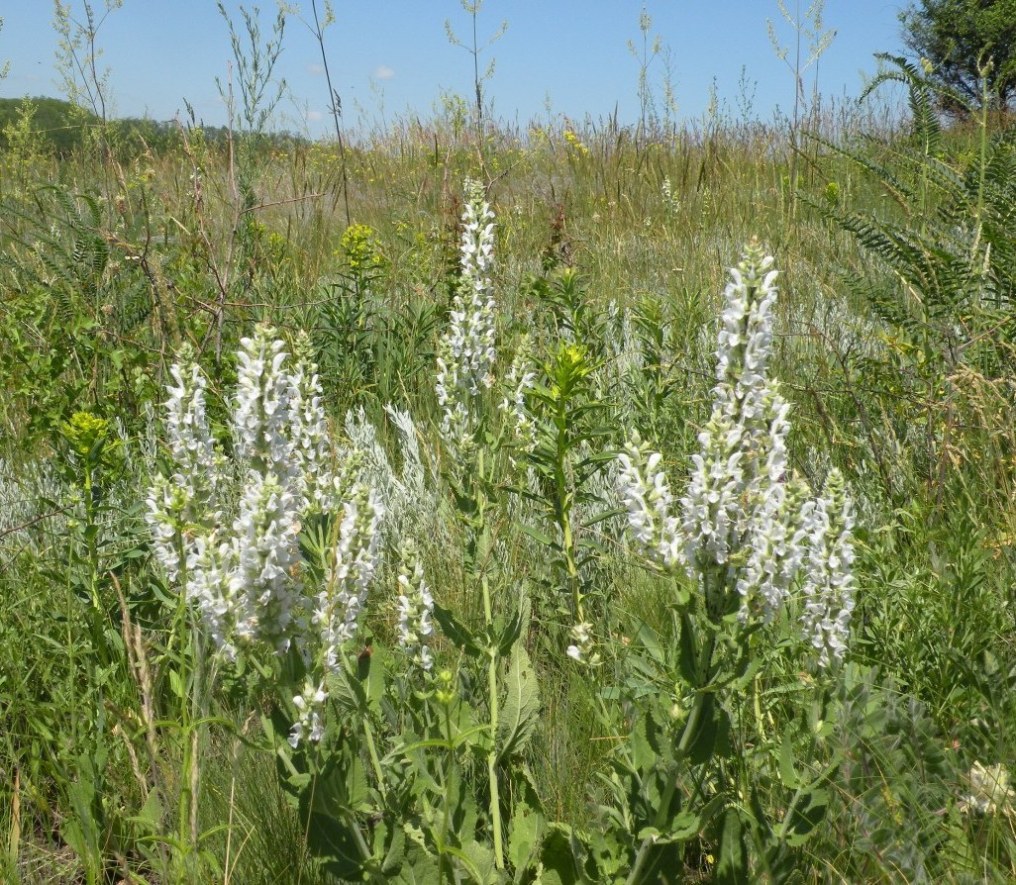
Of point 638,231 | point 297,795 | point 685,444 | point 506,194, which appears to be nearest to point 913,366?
point 685,444

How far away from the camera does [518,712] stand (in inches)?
63.4

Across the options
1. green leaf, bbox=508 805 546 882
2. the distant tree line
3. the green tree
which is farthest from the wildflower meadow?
the green tree

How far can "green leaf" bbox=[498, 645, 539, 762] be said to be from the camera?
1607 mm

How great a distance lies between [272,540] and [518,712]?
0.59 m

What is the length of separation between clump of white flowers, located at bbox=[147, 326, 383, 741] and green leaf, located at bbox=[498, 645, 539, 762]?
321mm

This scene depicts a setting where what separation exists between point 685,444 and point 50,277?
3218 millimetres

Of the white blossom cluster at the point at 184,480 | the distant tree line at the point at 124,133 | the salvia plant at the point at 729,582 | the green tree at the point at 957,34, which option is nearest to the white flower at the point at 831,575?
the salvia plant at the point at 729,582

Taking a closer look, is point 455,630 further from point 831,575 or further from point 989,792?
point 989,792

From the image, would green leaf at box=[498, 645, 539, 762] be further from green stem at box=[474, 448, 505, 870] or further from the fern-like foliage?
the fern-like foliage

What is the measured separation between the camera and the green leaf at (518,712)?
1.61 m

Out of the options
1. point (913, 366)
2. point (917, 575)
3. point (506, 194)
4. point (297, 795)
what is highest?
point (506, 194)

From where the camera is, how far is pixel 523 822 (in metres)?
1.49

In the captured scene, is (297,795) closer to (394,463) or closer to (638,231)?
(394,463)

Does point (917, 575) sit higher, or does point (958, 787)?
point (917, 575)
